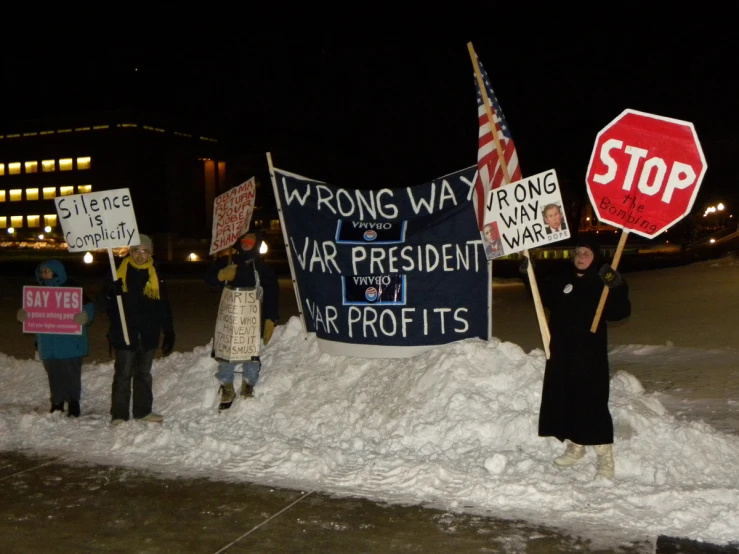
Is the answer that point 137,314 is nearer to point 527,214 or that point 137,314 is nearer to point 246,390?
point 246,390

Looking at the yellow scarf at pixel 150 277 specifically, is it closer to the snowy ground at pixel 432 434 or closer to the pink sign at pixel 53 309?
the pink sign at pixel 53 309

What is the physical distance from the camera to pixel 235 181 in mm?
82312

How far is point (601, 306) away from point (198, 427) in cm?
373

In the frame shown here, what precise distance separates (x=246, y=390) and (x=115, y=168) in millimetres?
74869

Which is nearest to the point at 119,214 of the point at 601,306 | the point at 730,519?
the point at 601,306

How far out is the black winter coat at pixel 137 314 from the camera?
7.09 m

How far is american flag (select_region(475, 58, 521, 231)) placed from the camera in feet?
22.4

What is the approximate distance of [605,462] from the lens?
5387mm

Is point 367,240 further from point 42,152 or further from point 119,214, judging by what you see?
point 42,152

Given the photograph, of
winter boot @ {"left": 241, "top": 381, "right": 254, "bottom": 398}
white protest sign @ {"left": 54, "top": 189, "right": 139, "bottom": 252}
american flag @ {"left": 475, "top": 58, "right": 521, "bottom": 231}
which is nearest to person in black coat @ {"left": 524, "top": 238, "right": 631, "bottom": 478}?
american flag @ {"left": 475, "top": 58, "right": 521, "bottom": 231}

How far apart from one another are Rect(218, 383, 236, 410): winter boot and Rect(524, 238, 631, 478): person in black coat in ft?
10.3

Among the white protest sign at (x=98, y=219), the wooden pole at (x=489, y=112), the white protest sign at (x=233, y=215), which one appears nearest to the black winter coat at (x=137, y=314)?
the white protest sign at (x=98, y=219)

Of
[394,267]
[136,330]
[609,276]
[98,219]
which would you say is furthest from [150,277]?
[609,276]

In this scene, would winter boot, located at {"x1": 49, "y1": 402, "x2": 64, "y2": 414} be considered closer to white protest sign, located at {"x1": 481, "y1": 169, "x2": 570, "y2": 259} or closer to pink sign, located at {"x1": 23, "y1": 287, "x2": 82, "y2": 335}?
pink sign, located at {"x1": 23, "y1": 287, "x2": 82, "y2": 335}
